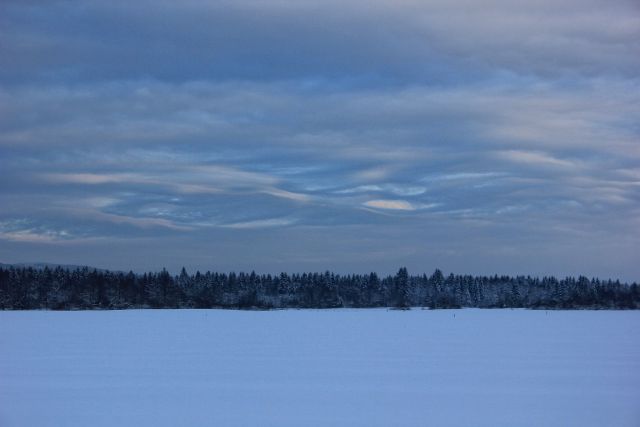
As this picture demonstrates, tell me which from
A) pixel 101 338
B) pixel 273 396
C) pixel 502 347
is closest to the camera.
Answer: pixel 273 396

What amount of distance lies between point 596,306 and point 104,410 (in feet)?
567

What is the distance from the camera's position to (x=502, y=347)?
41.9m

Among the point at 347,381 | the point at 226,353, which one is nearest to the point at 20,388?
the point at 347,381

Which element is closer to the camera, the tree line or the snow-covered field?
the snow-covered field

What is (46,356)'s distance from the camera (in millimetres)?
35562

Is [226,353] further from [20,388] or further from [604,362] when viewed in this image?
[604,362]

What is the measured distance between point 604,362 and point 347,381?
13.1 m

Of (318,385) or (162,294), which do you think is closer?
(318,385)

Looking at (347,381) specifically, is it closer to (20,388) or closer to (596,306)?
(20,388)

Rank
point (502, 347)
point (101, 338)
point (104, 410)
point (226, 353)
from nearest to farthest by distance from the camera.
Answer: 1. point (104, 410)
2. point (226, 353)
3. point (502, 347)
4. point (101, 338)

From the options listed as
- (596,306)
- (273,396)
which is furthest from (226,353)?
(596,306)

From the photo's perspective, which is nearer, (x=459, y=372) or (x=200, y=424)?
(x=200, y=424)

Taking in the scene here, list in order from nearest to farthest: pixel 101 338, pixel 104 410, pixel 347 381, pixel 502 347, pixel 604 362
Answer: pixel 104 410
pixel 347 381
pixel 604 362
pixel 502 347
pixel 101 338

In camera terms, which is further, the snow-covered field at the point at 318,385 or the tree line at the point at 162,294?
the tree line at the point at 162,294
